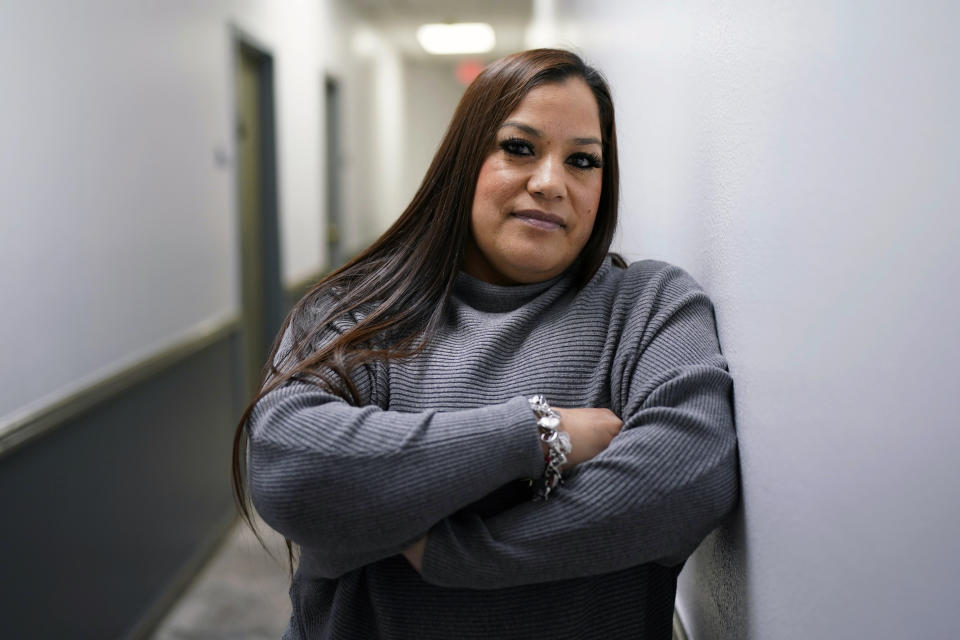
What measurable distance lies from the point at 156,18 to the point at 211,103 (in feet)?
1.90

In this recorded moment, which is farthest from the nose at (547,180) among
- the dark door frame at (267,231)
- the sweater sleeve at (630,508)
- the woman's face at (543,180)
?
the dark door frame at (267,231)

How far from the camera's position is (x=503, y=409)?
904 mm

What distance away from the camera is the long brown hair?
43.0 inches

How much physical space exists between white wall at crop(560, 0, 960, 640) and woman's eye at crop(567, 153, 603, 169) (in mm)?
147

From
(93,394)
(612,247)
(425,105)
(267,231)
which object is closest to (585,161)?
(612,247)

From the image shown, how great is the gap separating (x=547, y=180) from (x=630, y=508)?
467mm

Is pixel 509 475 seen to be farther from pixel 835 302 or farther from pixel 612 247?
pixel 612 247

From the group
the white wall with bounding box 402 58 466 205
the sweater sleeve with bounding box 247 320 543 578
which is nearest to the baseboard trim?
the sweater sleeve with bounding box 247 320 543 578

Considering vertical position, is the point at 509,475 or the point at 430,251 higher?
the point at 430,251

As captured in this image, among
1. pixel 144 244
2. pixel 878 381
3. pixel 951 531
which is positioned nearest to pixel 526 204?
pixel 878 381

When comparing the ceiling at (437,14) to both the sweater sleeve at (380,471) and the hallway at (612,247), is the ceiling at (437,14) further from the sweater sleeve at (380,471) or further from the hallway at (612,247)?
the sweater sleeve at (380,471)

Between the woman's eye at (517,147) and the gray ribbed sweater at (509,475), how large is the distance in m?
0.21

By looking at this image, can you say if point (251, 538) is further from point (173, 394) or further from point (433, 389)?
point (433, 389)

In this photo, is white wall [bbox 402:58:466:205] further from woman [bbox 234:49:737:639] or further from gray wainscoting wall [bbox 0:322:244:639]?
woman [bbox 234:49:737:639]
